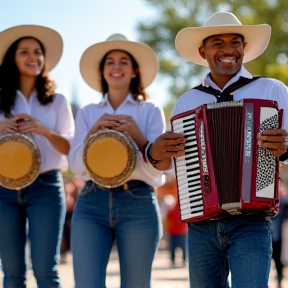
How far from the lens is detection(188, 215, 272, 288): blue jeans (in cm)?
516

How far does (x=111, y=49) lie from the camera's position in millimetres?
6504

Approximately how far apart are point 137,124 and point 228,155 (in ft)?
3.83

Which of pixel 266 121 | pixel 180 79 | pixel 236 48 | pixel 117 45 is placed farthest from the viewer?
pixel 180 79

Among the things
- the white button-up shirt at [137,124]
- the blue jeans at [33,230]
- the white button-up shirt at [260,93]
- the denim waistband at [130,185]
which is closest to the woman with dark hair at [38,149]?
the blue jeans at [33,230]

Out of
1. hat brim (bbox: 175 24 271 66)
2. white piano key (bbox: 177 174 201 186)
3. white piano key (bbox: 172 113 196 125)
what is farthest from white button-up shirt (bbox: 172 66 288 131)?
white piano key (bbox: 177 174 201 186)

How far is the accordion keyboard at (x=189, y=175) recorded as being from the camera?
17.4 ft

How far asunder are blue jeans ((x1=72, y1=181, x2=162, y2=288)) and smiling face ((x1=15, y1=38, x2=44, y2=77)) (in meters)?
1.07

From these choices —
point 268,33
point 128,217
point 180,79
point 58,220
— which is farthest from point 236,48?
point 180,79

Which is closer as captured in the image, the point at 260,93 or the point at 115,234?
the point at 260,93

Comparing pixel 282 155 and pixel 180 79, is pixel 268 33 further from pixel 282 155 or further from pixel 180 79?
pixel 180 79

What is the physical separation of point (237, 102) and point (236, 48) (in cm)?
53

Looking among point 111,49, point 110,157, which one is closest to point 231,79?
point 110,157

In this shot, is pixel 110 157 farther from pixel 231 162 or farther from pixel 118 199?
pixel 231 162

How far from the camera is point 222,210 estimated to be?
5168 millimetres
